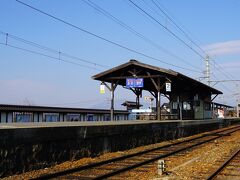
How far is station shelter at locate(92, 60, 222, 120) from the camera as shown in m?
27.9

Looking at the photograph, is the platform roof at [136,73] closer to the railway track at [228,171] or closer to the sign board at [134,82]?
the sign board at [134,82]

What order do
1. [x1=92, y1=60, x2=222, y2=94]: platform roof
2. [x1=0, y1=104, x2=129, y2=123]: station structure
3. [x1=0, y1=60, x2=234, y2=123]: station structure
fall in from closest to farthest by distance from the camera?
[x1=0, y1=104, x2=129, y2=123]: station structure
[x1=0, y1=60, x2=234, y2=123]: station structure
[x1=92, y1=60, x2=222, y2=94]: platform roof

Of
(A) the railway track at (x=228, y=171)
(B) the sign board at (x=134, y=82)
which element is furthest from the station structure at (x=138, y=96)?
(A) the railway track at (x=228, y=171)

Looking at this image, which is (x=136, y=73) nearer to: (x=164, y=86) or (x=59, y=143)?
(x=164, y=86)

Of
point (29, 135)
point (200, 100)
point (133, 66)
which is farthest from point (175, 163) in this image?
point (200, 100)

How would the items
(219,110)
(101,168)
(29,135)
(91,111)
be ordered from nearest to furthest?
(29,135)
(101,168)
(91,111)
(219,110)

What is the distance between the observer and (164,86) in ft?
107

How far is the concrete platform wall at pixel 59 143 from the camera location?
31.9 feet

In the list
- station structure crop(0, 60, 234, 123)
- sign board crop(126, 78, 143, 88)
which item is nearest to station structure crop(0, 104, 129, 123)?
station structure crop(0, 60, 234, 123)

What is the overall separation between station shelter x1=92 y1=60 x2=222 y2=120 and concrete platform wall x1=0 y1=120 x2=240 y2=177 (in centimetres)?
864

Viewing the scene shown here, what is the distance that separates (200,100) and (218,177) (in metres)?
30.0

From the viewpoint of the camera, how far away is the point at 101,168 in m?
11.2

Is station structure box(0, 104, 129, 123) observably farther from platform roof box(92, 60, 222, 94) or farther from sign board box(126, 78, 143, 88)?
sign board box(126, 78, 143, 88)

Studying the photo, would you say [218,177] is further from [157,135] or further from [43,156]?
[157,135]
